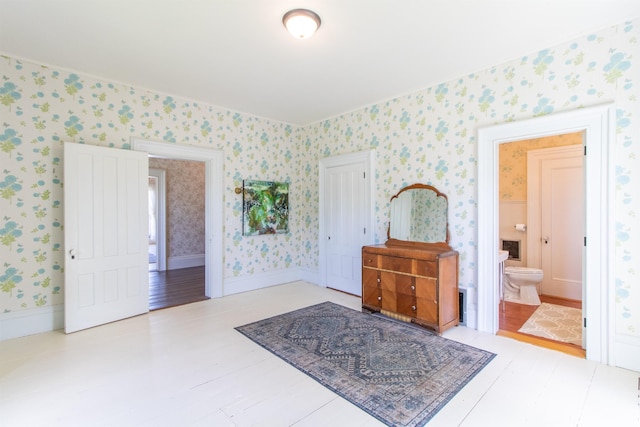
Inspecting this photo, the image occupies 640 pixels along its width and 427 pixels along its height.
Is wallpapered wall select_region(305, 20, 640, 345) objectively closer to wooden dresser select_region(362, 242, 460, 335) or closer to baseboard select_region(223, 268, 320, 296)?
wooden dresser select_region(362, 242, 460, 335)

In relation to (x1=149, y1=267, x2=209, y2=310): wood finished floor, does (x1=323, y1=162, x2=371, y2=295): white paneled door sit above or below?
above

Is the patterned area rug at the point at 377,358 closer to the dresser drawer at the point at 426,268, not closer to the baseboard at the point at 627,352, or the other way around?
the dresser drawer at the point at 426,268

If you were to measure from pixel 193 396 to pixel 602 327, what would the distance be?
3.45m

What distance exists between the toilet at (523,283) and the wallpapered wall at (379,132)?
1.41 meters

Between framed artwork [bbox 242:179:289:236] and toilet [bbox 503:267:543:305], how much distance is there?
3657mm

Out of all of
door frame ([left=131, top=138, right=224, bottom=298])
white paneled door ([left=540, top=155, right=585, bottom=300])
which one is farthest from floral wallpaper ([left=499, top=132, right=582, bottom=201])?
door frame ([left=131, top=138, right=224, bottom=298])

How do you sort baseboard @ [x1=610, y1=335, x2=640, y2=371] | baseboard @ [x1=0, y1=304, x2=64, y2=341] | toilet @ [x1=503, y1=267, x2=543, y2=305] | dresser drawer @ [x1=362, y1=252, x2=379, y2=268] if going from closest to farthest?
baseboard @ [x1=610, y1=335, x2=640, y2=371]
baseboard @ [x1=0, y1=304, x2=64, y2=341]
dresser drawer @ [x1=362, y1=252, x2=379, y2=268]
toilet @ [x1=503, y1=267, x2=543, y2=305]

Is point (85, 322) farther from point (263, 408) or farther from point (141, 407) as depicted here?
point (263, 408)

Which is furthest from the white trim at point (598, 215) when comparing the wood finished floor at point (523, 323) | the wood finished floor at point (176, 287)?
the wood finished floor at point (176, 287)

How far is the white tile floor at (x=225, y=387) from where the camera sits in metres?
1.93

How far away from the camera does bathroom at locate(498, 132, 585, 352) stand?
4.32 metres

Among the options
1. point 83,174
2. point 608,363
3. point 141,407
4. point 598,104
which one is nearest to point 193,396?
point 141,407

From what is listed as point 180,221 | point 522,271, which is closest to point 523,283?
point 522,271

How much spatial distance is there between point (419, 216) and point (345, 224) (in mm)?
1400
